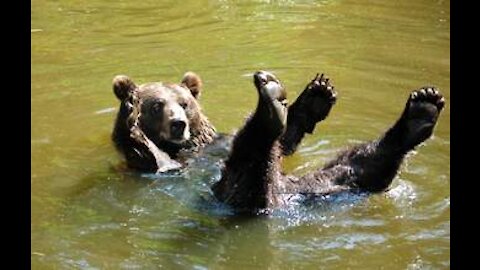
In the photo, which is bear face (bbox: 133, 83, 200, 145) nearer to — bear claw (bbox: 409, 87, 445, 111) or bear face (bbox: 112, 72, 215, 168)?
bear face (bbox: 112, 72, 215, 168)

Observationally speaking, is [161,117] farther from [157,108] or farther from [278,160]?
[278,160]

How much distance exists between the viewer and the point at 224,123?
832 centimetres

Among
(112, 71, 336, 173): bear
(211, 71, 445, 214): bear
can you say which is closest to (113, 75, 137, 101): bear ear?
(112, 71, 336, 173): bear

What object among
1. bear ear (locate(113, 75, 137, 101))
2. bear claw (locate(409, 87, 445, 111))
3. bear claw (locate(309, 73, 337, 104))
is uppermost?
bear claw (locate(409, 87, 445, 111))

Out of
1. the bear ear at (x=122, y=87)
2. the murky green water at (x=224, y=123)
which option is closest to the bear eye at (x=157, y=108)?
the bear ear at (x=122, y=87)

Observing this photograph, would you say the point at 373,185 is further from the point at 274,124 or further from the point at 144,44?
the point at 144,44

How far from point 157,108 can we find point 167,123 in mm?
223

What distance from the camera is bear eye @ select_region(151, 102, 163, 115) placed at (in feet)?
22.8

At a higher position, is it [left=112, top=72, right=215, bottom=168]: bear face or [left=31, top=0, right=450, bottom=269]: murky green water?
[left=112, top=72, right=215, bottom=168]: bear face

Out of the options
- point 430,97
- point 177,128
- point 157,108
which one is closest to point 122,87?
point 157,108

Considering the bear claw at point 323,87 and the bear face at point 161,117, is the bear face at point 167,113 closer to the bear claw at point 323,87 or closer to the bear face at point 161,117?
the bear face at point 161,117

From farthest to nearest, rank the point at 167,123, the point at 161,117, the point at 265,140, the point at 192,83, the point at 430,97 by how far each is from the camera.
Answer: the point at 192,83 < the point at 161,117 < the point at 167,123 < the point at 430,97 < the point at 265,140
